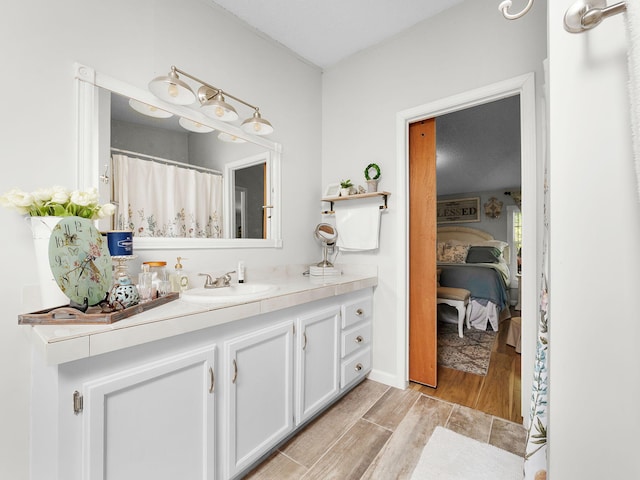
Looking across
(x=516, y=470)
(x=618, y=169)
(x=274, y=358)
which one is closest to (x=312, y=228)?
(x=274, y=358)

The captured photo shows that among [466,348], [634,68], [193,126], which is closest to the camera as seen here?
[634,68]

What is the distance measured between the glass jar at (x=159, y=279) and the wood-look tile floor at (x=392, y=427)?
0.98 meters

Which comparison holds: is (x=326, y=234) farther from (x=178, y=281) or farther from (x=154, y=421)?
(x=154, y=421)

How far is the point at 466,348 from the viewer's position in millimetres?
2955

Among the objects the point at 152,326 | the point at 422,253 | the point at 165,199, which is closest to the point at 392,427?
the point at 422,253

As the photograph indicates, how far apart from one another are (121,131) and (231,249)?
0.87 metres

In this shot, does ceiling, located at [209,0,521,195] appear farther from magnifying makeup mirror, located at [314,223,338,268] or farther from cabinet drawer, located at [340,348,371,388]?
cabinet drawer, located at [340,348,371,388]

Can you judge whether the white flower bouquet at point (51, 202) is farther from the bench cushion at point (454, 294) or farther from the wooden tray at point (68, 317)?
the bench cushion at point (454, 294)

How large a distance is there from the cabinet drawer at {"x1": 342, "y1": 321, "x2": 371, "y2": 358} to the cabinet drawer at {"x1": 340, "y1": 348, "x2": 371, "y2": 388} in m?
0.06

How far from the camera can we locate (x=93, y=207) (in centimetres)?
110

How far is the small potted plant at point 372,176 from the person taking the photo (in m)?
2.23

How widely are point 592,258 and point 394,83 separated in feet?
7.10

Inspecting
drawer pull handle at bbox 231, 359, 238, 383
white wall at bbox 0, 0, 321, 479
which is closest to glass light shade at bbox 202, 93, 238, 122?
white wall at bbox 0, 0, 321, 479

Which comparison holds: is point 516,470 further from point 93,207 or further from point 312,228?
point 93,207
